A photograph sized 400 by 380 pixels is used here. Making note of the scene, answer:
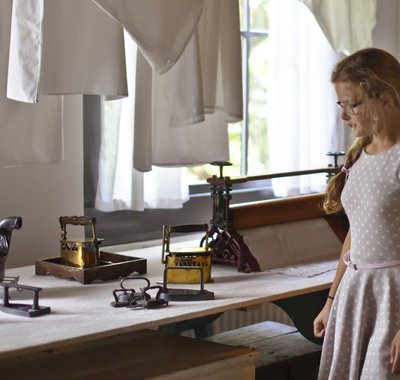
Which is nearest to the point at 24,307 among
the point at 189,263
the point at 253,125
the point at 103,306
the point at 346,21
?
the point at 103,306

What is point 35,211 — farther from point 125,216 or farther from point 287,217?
point 287,217

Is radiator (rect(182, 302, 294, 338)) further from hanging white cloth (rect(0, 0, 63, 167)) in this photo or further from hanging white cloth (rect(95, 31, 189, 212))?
hanging white cloth (rect(0, 0, 63, 167))

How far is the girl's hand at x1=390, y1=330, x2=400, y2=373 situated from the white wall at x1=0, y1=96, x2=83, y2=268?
3.46 ft

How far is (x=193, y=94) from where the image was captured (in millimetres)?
2588

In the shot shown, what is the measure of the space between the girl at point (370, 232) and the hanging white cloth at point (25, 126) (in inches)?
28.7

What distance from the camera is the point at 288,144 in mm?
3311

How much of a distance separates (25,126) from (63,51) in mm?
207

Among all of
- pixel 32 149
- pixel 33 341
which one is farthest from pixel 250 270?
pixel 33 341

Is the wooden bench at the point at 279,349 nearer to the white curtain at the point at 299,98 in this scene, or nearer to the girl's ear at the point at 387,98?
the white curtain at the point at 299,98

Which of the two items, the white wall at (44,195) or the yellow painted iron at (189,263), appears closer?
the yellow painted iron at (189,263)

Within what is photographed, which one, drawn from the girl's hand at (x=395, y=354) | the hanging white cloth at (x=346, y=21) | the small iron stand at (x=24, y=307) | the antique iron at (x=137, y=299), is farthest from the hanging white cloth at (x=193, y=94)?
the girl's hand at (x=395, y=354)

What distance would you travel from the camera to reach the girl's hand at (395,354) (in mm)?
2043

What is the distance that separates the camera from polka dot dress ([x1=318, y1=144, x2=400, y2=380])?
6.94 feet

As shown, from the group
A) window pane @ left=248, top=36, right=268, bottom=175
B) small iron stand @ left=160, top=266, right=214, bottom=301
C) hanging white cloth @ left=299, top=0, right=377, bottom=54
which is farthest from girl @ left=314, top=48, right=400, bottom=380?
A: window pane @ left=248, top=36, right=268, bottom=175
